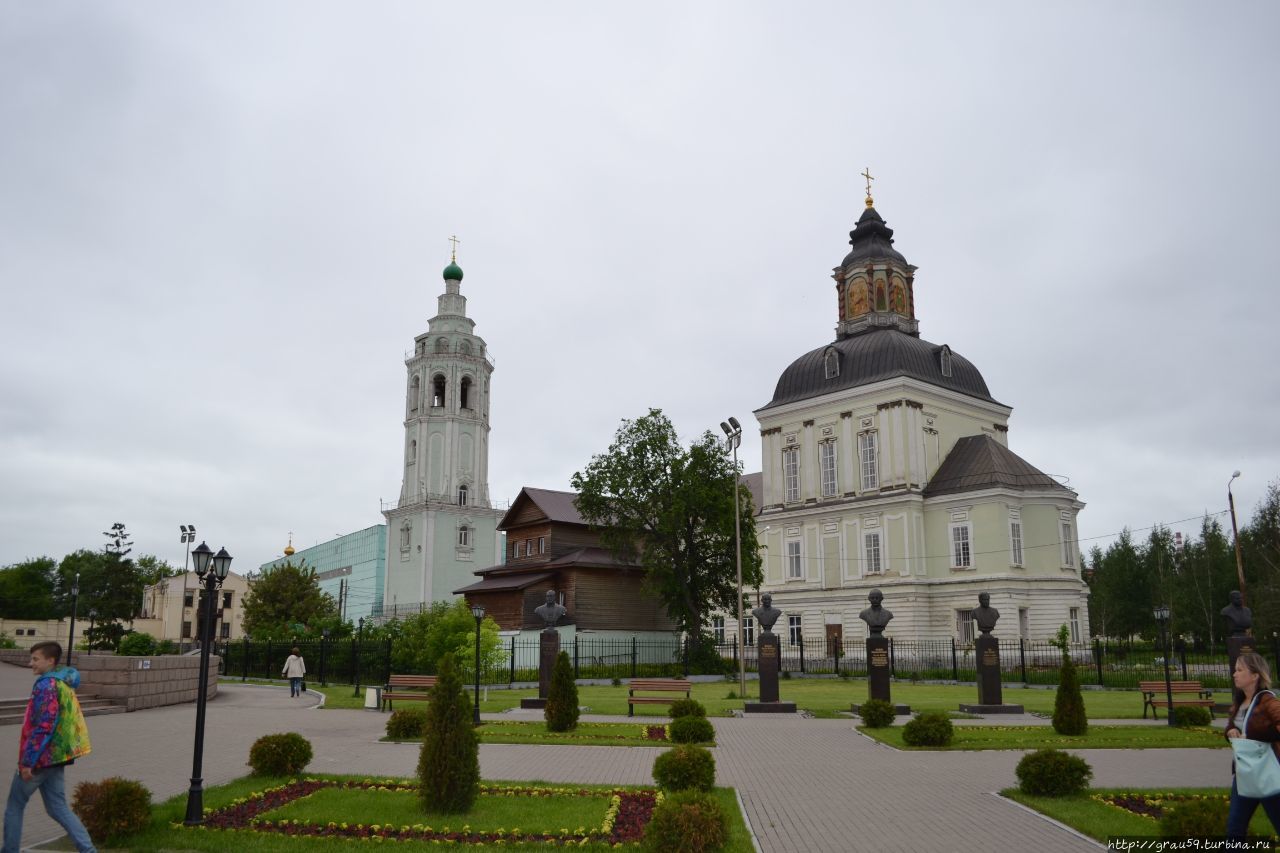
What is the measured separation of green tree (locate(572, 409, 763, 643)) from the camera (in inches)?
1741

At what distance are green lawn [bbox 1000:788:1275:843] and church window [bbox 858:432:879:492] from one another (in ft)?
151

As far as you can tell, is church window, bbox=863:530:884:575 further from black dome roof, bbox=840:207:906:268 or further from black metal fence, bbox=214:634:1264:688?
black dome roof, bbox=840:207:906:268

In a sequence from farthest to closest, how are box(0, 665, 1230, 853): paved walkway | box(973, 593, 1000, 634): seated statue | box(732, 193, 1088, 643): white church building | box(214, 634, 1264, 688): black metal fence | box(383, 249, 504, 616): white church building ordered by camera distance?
box(383, 249, 504, 616): white church building, box(732, 193, 1088, 643): white church building, box(214, 634, 1264, 688): black metal fence, box(973, 593, 1000, 634): seated statue, box(0, 665, 1230, 853): paved walkway

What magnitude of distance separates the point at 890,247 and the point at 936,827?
62129 mm

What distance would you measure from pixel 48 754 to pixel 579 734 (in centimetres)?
1149

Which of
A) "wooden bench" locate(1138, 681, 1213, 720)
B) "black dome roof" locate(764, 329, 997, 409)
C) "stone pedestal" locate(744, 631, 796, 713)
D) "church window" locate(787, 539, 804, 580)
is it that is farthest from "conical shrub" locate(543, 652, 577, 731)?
"church window" locate(787, 539, 804, 580)

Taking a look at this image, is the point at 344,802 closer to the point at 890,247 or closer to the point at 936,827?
the point at 936,827

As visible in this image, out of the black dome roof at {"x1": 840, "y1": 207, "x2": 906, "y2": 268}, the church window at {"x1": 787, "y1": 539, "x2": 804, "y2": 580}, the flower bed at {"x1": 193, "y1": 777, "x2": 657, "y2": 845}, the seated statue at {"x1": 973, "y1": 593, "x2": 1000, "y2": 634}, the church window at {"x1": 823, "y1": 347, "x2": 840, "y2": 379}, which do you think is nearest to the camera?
the flower bed at {"x1": 193, "y1": 777, "x2": 657, "y2": 845}

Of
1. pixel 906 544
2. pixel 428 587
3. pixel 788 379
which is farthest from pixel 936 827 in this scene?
pixel 428 587

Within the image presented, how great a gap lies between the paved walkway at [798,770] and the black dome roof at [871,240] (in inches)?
1975

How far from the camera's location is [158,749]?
16.2 metres

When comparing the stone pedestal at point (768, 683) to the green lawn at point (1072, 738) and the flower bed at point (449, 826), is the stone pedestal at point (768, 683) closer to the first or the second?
the green lawn at point (1072, 738)

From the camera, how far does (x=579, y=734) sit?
60.6 ft

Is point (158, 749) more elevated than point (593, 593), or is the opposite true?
point (593, 593)
